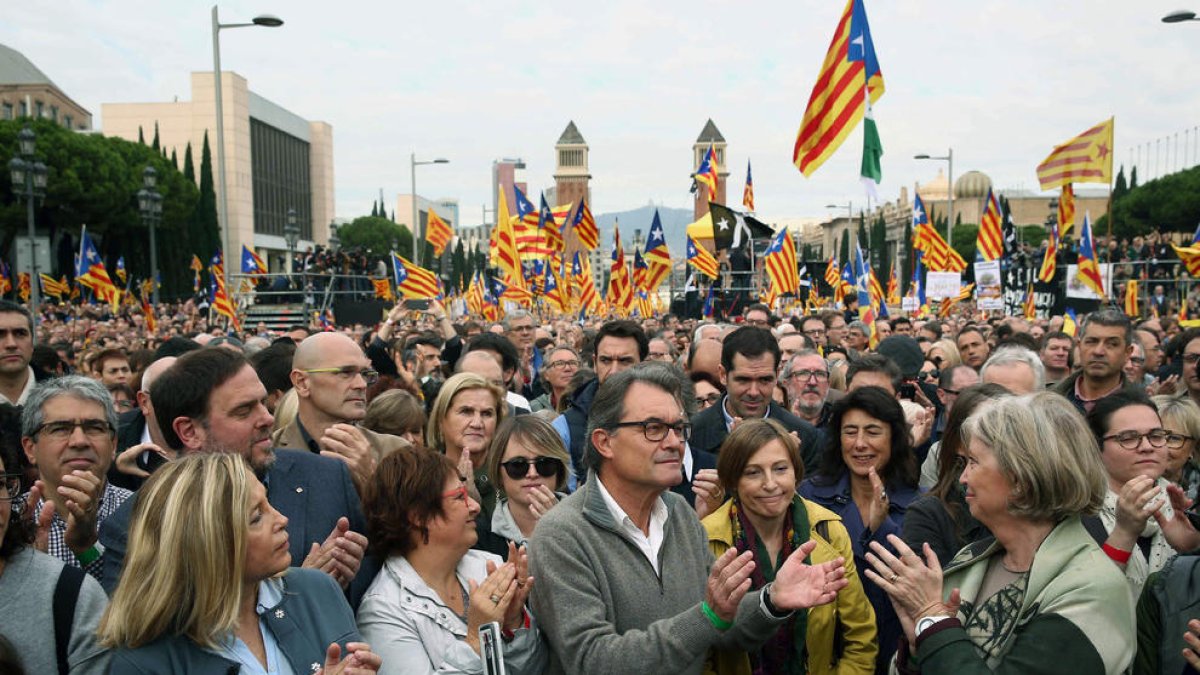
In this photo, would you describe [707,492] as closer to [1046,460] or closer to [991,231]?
[1046,460]

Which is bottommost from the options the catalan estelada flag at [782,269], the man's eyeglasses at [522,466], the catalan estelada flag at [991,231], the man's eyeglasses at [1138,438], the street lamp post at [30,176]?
the man's eyeglasses at [522,466]

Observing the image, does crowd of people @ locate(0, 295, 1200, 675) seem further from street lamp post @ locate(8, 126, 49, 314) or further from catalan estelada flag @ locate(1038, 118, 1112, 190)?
street lamp post @ locate(8, 126, 49, 314)

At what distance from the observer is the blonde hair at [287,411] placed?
16.7ft

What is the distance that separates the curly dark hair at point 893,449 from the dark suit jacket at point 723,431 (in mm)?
713

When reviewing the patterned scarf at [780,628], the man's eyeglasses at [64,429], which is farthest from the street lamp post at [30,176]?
the patterned scarf at [780,628]

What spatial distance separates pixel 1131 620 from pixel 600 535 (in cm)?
162

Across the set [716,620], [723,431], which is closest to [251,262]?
[723,431]

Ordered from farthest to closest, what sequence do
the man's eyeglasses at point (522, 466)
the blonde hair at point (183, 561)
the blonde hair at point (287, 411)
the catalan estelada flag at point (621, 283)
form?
the catalan estelada flag at point (621, 283)
the blonde hair at point (287, 411)
the man's eyeglasses at point (522, 466)
the blonde hair at point (183, 561)

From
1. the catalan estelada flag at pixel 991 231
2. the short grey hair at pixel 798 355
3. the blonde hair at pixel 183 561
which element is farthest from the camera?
the catalan estelada flag at pixel 991 231

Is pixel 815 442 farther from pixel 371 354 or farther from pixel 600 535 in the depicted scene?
pixel 371 354

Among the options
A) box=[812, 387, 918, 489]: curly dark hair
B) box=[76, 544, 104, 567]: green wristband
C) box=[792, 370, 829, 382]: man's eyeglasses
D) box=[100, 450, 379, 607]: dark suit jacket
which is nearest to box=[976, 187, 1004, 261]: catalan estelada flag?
box=[792, 370, 829, 382]: man's eyeglasses

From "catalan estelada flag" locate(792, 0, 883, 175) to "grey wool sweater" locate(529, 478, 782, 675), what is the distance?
23.5 ft

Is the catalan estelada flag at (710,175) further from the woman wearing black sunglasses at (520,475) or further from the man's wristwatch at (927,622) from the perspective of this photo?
the man's wristwatch at (927,622)

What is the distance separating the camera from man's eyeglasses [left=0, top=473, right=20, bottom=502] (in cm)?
325
